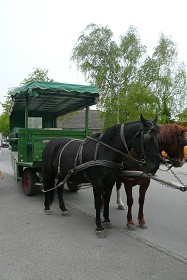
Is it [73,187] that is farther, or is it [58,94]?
[73,187]

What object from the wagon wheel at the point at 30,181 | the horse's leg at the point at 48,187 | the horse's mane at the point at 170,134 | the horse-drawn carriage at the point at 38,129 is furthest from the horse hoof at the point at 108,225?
the wagon wheel at the point at 30,181

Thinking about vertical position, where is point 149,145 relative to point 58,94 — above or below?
below

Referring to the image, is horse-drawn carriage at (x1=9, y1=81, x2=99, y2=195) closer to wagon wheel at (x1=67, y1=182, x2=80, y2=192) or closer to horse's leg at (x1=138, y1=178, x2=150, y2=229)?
wagon wheel at (x1=67, y1=182, x2=80, y2=192)

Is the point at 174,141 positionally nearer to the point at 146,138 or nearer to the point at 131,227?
the point at 146,138

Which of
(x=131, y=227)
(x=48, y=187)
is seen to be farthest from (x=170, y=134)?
(x=48, y=187)

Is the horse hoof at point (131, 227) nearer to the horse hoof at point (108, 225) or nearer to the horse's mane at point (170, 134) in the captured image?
the horse hoof at point (108, 225)

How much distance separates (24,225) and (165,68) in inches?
987

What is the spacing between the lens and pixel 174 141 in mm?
4340

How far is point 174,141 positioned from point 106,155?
1.08 metres

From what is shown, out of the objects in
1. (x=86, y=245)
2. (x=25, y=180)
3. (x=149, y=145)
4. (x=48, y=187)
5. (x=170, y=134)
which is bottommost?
(x=86, y=245)

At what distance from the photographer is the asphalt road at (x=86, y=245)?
3.44 metres

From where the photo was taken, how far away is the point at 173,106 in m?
28.1

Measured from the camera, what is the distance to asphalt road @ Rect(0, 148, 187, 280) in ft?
11.3

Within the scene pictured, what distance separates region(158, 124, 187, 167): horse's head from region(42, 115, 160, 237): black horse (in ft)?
0.47
